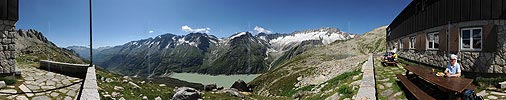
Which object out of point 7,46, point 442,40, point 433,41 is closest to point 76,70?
point 7,46

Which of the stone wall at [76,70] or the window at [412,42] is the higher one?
the window at [412,42]

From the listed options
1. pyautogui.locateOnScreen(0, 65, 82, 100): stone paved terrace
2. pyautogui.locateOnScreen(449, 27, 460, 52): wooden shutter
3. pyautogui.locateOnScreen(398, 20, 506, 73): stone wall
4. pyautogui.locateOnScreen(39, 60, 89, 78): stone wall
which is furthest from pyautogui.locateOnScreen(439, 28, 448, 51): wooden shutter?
pyautogui.locateOnScreen(39, 60, 89, 78): stone wall

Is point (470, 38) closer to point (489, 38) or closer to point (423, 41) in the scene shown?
point (489, 38)

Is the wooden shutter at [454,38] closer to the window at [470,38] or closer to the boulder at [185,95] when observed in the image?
the window at [470,38]

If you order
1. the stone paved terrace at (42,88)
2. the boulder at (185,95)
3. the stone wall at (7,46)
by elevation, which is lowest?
Result: the boulder at (185,95)

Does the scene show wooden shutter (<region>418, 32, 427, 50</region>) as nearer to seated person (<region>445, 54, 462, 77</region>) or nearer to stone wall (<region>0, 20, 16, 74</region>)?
seated person (<region>445, 54, 462, 77</region>)

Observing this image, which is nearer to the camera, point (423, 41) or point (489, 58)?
point (489, 58)

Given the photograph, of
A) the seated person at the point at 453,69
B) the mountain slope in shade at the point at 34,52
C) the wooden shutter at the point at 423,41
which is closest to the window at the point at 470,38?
the wooden shutter at the point at 423,41
